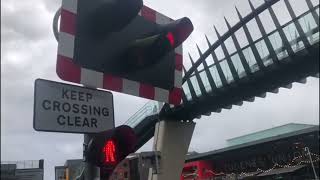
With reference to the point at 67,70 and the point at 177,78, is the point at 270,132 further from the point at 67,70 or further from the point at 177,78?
the point at 67,70

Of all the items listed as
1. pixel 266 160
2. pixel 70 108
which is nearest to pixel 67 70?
pixel 70 108

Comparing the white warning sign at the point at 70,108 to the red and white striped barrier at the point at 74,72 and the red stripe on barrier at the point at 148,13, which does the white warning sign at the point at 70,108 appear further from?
the red stripe on barrier at the point at 148,13

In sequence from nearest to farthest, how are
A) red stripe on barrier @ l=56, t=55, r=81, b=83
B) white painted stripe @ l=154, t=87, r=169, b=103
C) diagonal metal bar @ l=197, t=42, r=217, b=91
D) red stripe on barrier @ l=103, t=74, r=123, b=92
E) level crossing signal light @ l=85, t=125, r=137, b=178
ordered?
level crossing signal light @ l=85, t=125, r=137, b=178 → red stripe on barrier @ l=56, t=55, r=81, b=83 → red stripe on barrier @ l=103, t=74, r=123, b=92 → white painted stripe @ l=154, t=87, r=169, b=103 → diagonal metal bar @ l=197, t=42, r=217, b=91

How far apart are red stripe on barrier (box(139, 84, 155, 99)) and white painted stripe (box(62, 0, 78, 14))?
850 millimetres

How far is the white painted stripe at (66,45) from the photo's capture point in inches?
123

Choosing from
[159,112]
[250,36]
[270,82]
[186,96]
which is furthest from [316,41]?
[159,112]

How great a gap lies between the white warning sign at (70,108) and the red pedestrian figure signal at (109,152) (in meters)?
0.28

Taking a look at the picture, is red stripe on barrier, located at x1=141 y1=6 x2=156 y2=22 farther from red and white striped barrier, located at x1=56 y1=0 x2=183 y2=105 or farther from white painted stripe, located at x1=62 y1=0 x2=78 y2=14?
white painted stripe, located at x1=62 y1=0 x2=78 y2=14

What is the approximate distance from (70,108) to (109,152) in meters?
0.43

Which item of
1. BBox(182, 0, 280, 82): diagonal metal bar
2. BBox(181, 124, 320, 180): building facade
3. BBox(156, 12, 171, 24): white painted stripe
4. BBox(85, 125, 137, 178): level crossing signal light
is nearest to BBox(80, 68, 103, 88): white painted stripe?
BBox(85, 125, 137, 178): level crossing signal light

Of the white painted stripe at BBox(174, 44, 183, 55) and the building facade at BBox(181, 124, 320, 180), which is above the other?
the building facade at BBox(181, 124, 320, 180)

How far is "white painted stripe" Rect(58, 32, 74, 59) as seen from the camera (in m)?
3.13

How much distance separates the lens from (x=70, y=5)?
128 inches

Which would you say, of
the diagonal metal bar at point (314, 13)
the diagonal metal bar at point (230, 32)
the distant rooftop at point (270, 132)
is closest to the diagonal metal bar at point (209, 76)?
the diagonal metal bar at point (230, 32)
